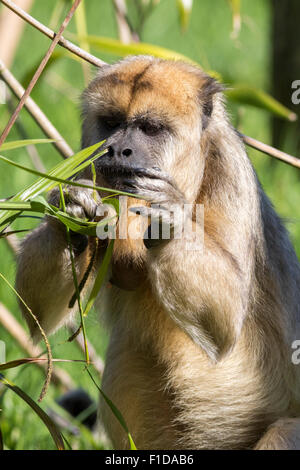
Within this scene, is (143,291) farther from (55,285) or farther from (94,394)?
(94,394)

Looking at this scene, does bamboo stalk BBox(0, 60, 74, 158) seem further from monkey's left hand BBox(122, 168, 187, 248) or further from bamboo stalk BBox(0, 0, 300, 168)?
monkey's left hand BBox(122, 168, 187, 248)

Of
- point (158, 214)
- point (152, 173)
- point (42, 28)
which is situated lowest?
point (158, 214)

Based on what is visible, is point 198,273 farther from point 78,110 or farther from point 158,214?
point 78,110

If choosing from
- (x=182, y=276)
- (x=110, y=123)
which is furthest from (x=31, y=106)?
(x=182, y=276)

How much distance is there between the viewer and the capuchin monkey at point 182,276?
3.65 metres

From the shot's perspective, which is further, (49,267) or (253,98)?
(253,98)

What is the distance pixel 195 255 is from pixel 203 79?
1097mm

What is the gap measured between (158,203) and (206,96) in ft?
3.18

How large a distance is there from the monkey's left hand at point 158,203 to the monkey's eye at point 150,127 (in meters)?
0.31

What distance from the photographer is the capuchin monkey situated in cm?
365

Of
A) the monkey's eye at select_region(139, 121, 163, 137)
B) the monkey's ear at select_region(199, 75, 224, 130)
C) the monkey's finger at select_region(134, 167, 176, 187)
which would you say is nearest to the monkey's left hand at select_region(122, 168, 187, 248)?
the monkey's finger at select_region(134, 167, 176, 187)

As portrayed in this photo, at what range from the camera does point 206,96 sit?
4133mm

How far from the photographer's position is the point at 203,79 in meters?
4.18

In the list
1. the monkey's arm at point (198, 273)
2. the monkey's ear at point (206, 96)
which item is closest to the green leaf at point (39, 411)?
the monkey's arm at point (198, 273)
